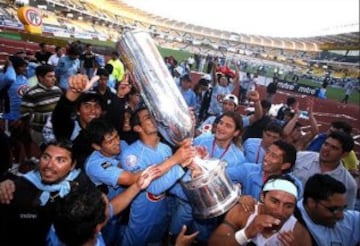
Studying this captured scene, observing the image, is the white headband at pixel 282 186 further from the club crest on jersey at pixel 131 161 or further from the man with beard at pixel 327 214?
the club crest on jersey at pixel 131 161

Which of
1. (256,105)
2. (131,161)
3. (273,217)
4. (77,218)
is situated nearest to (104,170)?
(131,161)

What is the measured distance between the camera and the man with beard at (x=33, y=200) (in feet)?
6.25

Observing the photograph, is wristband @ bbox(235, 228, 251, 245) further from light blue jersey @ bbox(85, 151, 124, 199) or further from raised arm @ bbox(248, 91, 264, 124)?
raised arm @ bbox(248, 91, 264, 124)

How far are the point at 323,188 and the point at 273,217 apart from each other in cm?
54

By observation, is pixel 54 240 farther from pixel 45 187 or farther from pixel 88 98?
pixel 88 98

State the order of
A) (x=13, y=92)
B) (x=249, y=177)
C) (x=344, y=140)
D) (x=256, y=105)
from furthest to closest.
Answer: (x=13, y=92)
(x=256, y=105)
(x=344, y=140)
(x=249, y=177)

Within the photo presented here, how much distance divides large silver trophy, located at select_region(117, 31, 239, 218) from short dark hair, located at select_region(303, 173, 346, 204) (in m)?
0.59

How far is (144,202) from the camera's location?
254cm

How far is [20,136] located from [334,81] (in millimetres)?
35928

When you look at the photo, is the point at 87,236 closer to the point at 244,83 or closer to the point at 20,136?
the point at 20,136

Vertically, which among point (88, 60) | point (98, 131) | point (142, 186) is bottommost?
point (88, 60)

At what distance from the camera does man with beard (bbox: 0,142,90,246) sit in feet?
6.25

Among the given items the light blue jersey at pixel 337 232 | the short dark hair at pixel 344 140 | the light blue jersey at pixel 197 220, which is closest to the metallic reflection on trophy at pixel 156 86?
the light blue jersey at pixel 197 220

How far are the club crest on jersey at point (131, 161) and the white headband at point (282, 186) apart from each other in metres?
1.02
